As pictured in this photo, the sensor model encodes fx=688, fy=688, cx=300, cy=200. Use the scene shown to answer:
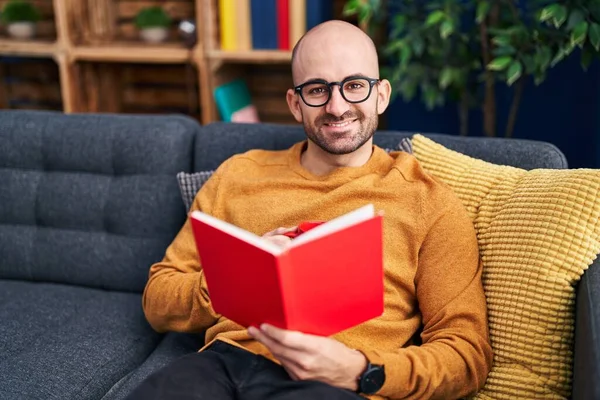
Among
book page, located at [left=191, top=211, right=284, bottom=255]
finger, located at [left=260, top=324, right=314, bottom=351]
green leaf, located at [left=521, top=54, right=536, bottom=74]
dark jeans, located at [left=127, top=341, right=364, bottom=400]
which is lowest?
dark jeans, located at [left=127, top=341, right=364, bottom=400]

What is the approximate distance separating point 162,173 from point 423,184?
741mm

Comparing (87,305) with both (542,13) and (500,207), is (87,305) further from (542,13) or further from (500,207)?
(542,13)

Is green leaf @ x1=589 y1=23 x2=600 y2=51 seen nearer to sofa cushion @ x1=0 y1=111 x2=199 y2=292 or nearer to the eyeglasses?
the eyeglasses

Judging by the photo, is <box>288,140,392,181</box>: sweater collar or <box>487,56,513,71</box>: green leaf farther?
<box>487,56,513,71</box>: green leaf

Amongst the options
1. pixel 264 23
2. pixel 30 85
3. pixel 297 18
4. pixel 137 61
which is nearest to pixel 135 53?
pixel 137 61

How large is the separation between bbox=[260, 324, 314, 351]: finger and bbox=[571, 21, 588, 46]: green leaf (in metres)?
1.28

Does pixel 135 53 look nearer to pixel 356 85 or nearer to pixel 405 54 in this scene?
pixel 405 54

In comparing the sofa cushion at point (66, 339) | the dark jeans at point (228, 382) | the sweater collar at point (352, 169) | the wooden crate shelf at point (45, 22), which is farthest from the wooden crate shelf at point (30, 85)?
the dark jeans at point (228, 382)

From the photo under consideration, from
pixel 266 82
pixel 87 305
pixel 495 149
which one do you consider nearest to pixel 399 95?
pixel 266 82

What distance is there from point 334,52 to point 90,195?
0.83m

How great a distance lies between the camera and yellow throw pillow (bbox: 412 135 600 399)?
47.9 inches

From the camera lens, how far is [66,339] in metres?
1.57

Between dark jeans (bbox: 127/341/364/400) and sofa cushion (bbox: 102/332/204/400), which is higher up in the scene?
dark jeans (bbox: 127/341/364/400)

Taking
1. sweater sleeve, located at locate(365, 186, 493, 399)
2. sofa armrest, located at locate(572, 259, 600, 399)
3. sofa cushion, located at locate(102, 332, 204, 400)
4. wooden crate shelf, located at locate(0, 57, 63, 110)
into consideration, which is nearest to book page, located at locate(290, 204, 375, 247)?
sweater sleeve, located at locate(365, 186, 493, 399)
